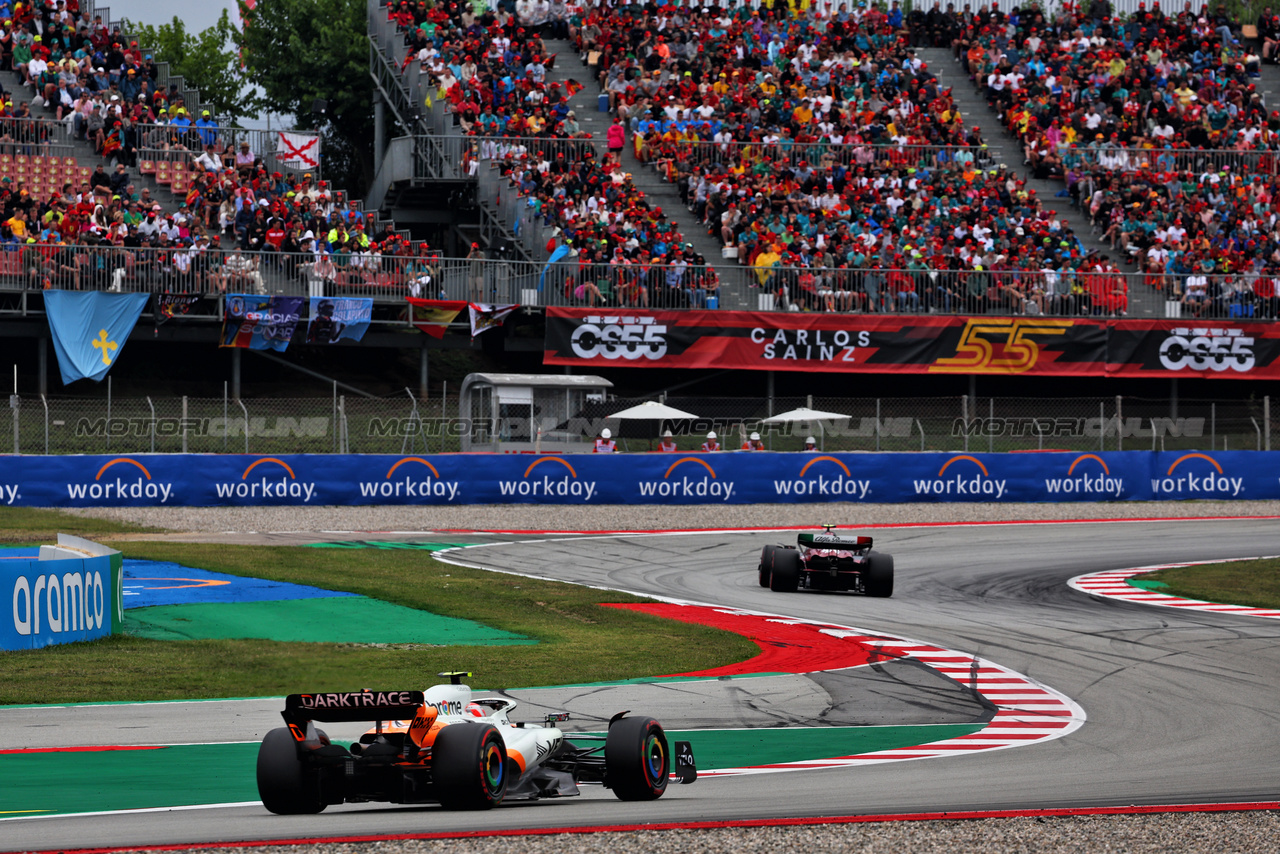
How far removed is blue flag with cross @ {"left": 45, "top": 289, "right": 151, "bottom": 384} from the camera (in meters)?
30.3

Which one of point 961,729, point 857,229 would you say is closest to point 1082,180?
point 857,229

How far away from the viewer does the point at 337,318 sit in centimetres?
3209

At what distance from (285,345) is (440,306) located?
3487mm

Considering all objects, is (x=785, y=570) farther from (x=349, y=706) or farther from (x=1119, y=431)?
(x=1119, y=431)

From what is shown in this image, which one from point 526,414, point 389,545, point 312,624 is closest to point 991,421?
point 526,414

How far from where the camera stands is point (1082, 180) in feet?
132

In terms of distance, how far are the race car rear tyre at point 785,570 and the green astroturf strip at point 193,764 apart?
8.50 metres

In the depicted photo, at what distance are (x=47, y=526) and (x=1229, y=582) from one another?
17703mm

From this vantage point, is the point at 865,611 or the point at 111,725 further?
the point at 865,611

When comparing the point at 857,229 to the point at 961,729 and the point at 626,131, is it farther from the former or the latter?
the point at 961,729

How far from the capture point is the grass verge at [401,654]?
755 centimetres

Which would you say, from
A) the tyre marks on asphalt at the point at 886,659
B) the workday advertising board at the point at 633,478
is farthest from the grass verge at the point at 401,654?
the workday advertising board at the point at 633,478

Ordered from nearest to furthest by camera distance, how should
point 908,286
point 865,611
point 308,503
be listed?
1. point 865,611
2. point 308,503
3. point 908,286
